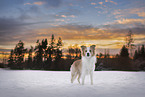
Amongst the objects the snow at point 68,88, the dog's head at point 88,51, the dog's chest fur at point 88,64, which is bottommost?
the snow at point 68,88

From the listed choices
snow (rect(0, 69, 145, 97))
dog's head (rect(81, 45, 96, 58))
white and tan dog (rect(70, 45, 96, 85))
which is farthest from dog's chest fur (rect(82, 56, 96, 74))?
snow (rect(0, 69, 145, 97))

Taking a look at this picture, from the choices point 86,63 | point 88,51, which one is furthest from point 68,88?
point 88,51

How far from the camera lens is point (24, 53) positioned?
5244cm

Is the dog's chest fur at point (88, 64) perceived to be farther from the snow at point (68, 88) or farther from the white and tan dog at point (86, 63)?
the snow at point (68, 88)

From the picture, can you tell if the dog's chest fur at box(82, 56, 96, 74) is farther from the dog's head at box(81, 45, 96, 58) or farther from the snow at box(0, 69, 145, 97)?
the snow at box(0, 69, 145, 97)

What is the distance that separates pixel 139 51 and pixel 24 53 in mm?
46979

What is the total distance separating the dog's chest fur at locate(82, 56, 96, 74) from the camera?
7.33 m

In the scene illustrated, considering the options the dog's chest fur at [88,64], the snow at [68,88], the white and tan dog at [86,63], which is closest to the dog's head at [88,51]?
the white and tan dog at [86,63]

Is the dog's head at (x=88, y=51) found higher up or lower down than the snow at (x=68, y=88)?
higher up

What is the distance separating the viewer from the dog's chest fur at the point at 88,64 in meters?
7.33

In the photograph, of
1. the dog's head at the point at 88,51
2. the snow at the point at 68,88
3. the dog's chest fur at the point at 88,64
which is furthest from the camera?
the dog's chest fur at the point at 88,64

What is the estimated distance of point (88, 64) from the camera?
7.39 meters

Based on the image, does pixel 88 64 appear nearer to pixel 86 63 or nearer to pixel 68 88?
pixel 86 63

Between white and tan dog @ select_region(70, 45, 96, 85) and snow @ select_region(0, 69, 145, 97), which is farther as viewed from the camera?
white and tan dog @ select_region(70, 45, 96, 85)
